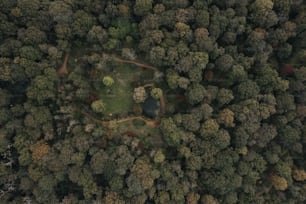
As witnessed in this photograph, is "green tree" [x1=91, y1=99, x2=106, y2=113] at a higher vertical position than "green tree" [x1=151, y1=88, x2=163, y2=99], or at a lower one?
lower

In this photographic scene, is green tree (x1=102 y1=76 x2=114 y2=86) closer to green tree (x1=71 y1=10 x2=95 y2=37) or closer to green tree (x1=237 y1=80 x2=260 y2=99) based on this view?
green tree (x1=71 y1=10 x2=95 y2=37)

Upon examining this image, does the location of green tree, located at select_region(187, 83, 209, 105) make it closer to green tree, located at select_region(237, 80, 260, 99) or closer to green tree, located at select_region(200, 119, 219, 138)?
green tree, located at select_region(200, 119, 219, 138)

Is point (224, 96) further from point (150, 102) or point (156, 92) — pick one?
point (150, 102)

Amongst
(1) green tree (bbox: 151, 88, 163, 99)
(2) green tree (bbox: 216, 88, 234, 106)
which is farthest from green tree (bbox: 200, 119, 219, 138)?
(1) green tree (bbox: 151, 88, 163, 99)

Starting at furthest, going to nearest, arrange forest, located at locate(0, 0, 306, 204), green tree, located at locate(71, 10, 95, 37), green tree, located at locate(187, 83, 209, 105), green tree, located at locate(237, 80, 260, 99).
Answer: green tree, located at locate(237, 80, 260, 99) → green tree, located at locate(187, 83, 209, 105) → green tree, located at locate(71, 10, 95, 37) → forest, located at locate(0, 0, 306, 204)

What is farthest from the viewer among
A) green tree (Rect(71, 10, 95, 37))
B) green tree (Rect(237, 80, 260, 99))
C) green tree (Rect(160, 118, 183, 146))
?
green tree (Rect(237, 80, 260, 99))

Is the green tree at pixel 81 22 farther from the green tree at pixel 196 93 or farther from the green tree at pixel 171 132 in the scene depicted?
the green tree at pixel 171 132

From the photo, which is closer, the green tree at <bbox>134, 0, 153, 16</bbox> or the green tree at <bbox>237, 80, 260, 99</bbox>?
the green tree at <bbox>134, 0, 153, 16</bbox>

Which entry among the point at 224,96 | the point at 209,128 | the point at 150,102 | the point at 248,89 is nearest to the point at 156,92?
the point at 150,102

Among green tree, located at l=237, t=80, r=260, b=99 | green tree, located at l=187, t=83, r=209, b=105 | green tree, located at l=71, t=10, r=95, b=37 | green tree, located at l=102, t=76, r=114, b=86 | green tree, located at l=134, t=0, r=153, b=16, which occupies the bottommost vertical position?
green tree, located at l=102, t=76, r=114, b=86
